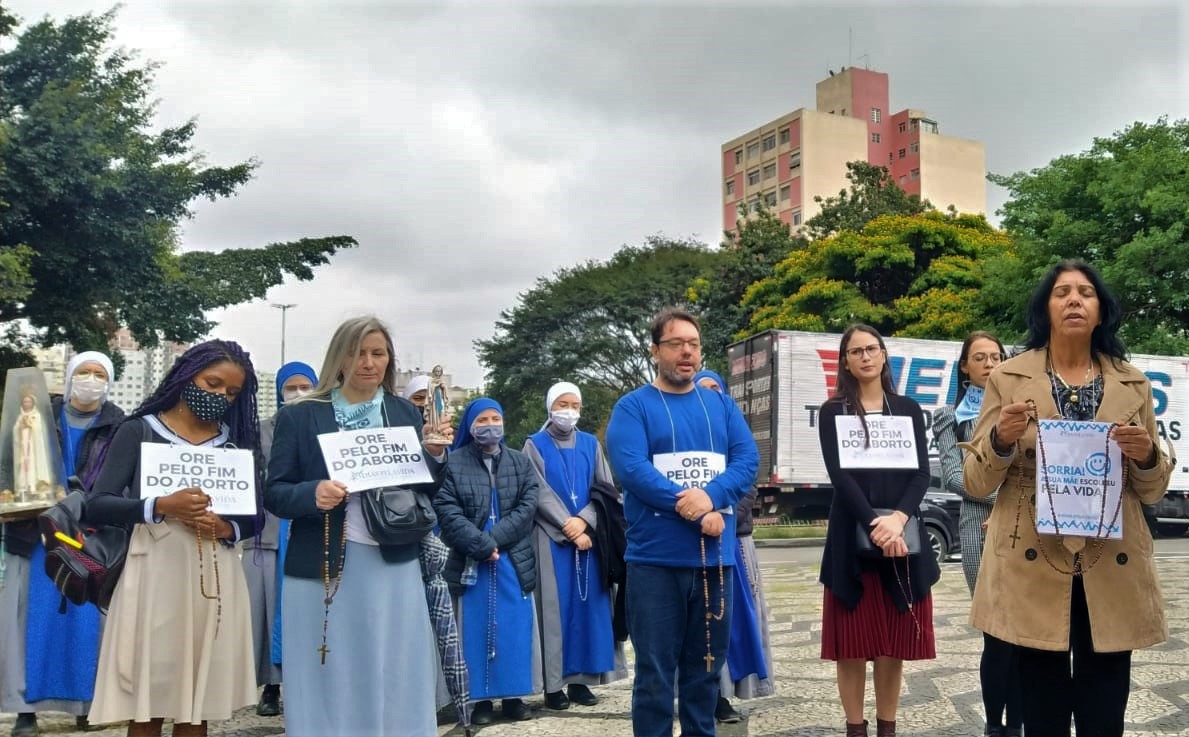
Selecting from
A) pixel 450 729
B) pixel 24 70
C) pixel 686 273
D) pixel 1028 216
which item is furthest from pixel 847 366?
pixel 686 273

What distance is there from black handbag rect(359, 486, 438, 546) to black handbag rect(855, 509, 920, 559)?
72.8 inches

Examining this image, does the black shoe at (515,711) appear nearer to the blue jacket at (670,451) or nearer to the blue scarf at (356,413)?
the blue jacket at (670,451)

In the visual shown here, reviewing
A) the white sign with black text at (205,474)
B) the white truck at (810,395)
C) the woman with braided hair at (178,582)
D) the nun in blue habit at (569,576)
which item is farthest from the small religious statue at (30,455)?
the white truck at (810,395)

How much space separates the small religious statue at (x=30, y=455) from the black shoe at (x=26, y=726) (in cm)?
127

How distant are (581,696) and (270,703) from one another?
1836mm

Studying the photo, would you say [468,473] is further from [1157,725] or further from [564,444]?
[1157,725]

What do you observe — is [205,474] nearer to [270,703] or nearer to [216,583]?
[216,583]

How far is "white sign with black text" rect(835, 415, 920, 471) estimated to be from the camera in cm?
480

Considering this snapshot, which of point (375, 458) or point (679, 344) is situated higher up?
point (679, 344)

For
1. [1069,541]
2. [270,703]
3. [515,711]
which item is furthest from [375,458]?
[270,703]

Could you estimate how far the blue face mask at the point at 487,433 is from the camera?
614 centimetres

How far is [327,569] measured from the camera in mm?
3926

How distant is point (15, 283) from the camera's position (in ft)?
78.0

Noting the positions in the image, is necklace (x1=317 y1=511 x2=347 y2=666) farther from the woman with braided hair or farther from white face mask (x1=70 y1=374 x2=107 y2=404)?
white face mask (x1=70 y1=374 x2=107 y2=404)
